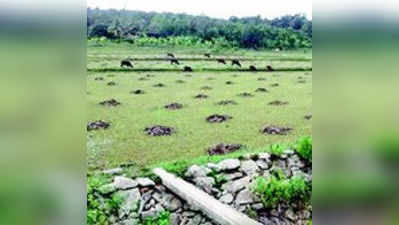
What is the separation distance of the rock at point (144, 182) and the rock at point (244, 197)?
732mm

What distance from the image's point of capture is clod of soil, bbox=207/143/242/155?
4485 mm

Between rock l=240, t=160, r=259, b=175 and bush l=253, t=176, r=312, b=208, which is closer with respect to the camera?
bush l=253, t=176, r=312, b=208

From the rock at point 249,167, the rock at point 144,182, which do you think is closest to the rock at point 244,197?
the rock at point 249,167

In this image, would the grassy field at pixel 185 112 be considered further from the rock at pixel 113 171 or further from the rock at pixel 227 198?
the rock at pixel 227 198

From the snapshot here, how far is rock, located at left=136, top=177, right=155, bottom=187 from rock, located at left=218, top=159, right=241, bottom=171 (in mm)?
683

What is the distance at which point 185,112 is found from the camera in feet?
21.6

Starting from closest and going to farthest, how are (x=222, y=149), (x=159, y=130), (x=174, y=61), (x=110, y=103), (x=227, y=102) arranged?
(x=222, y=149), (x=159, y=130), (x=110, y=103), (x=227, y=102), (x=174, y=61)

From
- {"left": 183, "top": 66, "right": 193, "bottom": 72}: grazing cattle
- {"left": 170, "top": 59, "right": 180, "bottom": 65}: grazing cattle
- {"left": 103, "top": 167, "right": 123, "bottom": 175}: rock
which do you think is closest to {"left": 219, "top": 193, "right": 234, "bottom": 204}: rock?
{"left": 103, "top": 167, "right": 123, "bottom": 175}: rock

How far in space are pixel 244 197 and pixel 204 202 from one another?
0.66 meters

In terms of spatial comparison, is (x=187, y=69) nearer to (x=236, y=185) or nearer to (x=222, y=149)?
(x=222, y=149)

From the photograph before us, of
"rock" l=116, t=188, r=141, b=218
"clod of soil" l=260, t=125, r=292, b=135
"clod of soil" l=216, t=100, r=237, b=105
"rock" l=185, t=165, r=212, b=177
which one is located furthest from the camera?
"clod of soil" l=216, t=100, r=237, b=105

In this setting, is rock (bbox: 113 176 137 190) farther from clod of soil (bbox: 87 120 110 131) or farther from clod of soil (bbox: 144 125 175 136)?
clod of soil (bbox: 87 120 110 131)

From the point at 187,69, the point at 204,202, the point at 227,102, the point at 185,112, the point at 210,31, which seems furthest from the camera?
the point at 210,31

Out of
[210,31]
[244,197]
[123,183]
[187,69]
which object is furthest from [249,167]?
[210,31]
